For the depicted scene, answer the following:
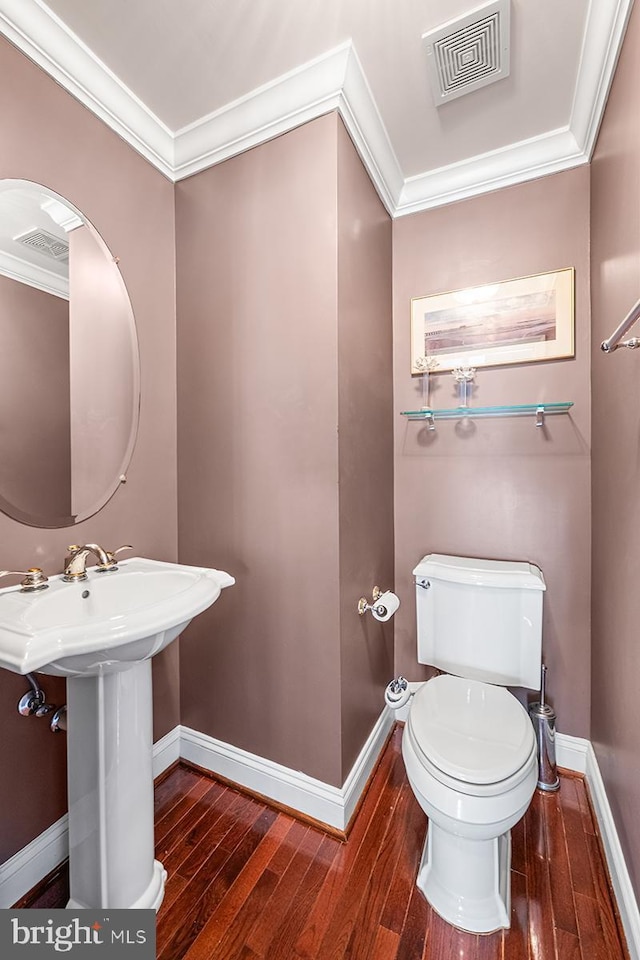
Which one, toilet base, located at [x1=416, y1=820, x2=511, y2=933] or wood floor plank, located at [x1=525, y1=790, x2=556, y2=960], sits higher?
toilet base, located at [x1=416, y1=820, x2=511, y2=933]

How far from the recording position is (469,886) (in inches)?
44.1

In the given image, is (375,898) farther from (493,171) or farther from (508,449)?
(493,171)

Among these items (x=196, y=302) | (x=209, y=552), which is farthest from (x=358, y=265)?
(x=209, y=552)

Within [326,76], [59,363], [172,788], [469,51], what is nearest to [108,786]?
[172,788]

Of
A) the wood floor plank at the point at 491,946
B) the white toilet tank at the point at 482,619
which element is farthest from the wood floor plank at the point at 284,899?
the white toilet tank at the point at 482,619

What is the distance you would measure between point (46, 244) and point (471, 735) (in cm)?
193

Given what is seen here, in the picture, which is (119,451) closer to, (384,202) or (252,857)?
(252,857)

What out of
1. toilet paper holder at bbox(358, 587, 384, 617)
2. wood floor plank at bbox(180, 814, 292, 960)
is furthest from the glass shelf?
wood floor plank at bbox(180, 814, 292, 960)

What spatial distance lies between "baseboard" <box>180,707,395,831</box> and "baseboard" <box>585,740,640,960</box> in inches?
30.1

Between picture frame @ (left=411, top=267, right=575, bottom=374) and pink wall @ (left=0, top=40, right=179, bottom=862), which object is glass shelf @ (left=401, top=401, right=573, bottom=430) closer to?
picture frame @ (left=411, top=267, right=575, bottom=374)

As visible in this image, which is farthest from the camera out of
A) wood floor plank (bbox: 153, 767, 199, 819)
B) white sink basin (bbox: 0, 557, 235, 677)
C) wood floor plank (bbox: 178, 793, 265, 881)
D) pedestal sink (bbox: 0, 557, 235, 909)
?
wood floor plank (bbox: 153, 767, 199, 819)

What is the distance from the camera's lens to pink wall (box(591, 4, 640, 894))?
1.06 metres

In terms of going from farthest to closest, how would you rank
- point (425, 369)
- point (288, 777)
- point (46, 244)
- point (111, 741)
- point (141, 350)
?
point (425, 369), point (141, 350), point (288, 777), point (46, 244), point (111, 741)

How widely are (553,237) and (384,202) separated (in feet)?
2.35
